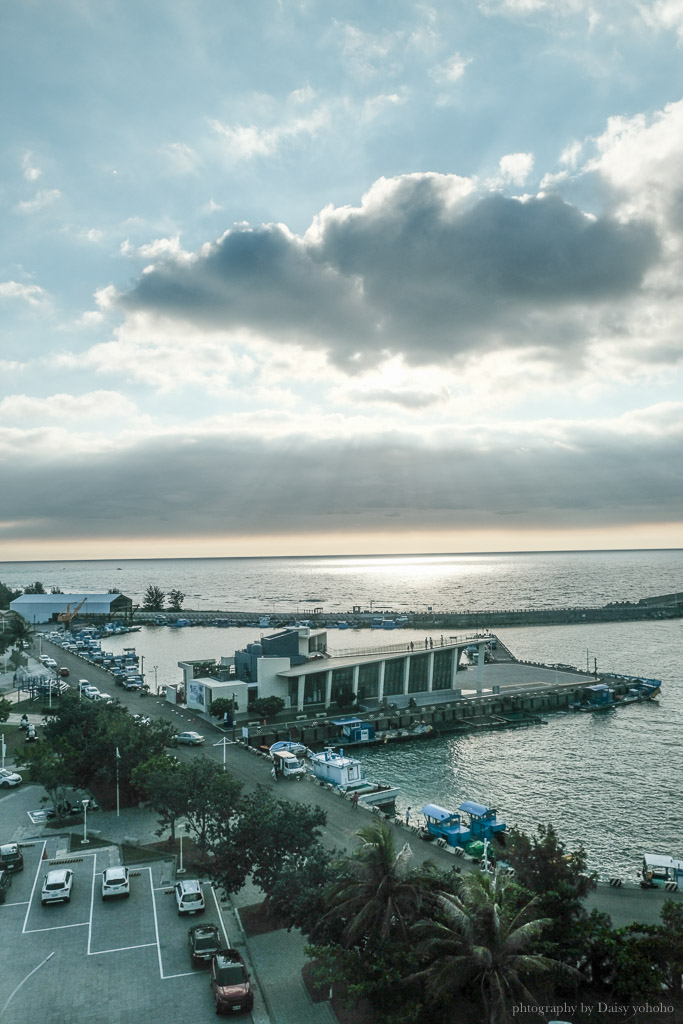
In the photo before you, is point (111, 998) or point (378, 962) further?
point (111, 998)

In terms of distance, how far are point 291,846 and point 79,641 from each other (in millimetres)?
120597

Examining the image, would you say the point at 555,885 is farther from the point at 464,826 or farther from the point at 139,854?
the point at 139,854

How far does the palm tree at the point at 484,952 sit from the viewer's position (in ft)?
61.8

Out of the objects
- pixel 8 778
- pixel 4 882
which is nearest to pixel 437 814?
pixel 4 882

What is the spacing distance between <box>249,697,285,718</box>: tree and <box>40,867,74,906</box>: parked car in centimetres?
3666

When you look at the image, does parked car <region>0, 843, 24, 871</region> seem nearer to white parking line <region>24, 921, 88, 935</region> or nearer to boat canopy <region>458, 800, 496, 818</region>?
white parking line <region>24, 921, 88, 935</region>

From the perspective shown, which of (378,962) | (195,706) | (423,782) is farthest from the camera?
(195,706)

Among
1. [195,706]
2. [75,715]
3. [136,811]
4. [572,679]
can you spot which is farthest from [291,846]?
[572,679]

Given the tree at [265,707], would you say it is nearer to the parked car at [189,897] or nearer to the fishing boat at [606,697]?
the fishing boat at [606,697]

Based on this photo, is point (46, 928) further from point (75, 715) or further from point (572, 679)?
point (572, 679)

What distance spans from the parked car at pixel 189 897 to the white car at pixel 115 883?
2.43 m

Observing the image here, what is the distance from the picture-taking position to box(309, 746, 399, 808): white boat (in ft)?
154

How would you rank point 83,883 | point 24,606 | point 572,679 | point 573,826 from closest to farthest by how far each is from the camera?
1. point 83,883
2. point 573,826
3. point 572,679
4. point 24,606

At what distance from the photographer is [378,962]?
2031 centimetres
